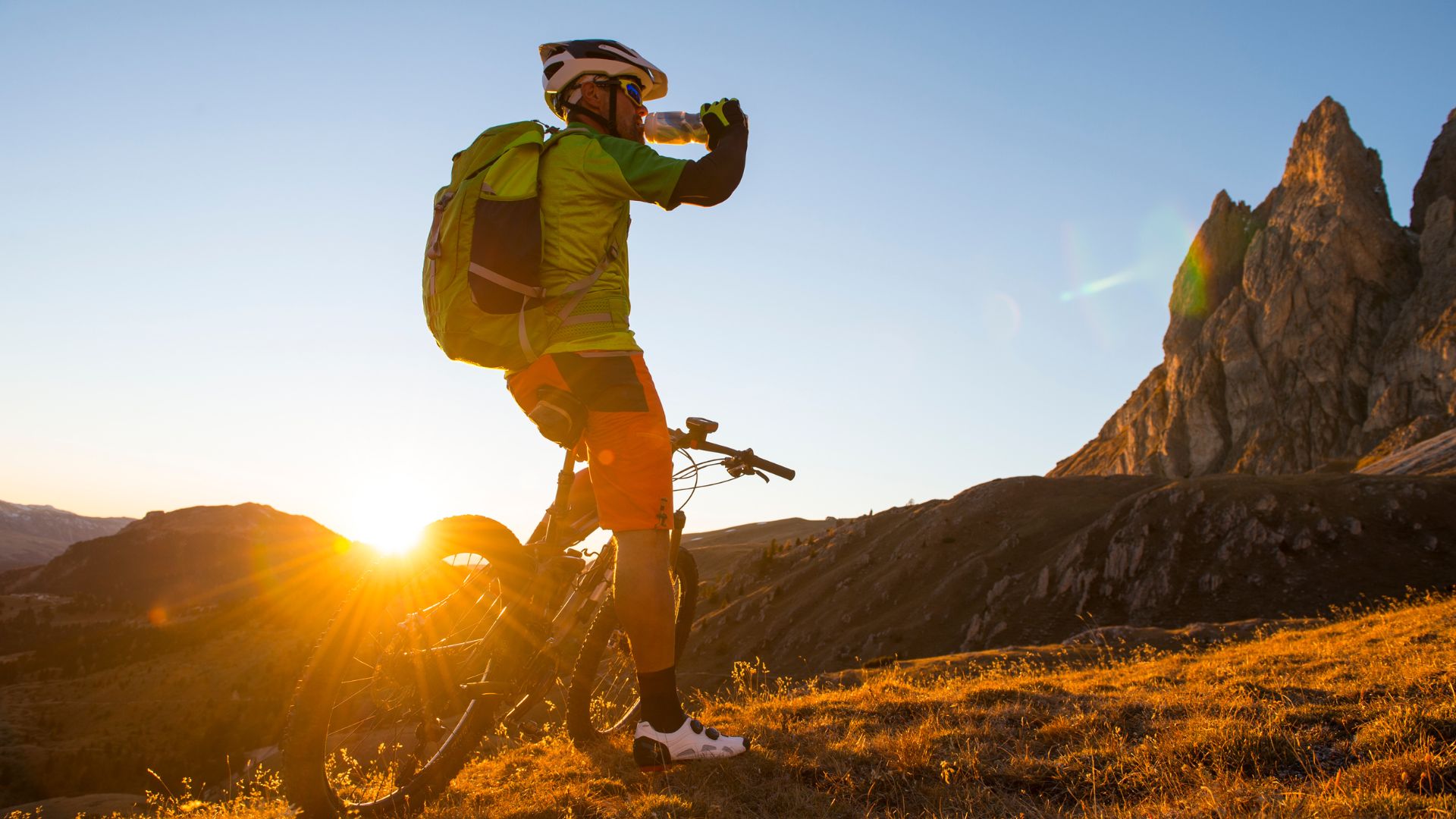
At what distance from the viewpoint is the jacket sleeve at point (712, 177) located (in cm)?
364

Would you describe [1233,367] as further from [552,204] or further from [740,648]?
[552,204]

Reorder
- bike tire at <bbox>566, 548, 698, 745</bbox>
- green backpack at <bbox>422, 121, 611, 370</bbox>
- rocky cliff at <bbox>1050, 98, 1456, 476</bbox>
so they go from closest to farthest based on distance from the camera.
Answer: green backpack at <bbox>422, 121, 611, 370</bbox>, bike tire at <bbox>566, 548, 698, 745</bbox>, rocky cliff at <bbox>1050, 98, 1456, 476</bbox>

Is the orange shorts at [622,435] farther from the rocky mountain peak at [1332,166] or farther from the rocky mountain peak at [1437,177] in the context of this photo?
the rocky mountain peak at [1437,177]

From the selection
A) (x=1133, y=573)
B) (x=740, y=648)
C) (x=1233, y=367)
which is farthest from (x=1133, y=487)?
(x=1233, y=367)

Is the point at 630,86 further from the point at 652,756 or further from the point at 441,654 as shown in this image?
the point at 652,756

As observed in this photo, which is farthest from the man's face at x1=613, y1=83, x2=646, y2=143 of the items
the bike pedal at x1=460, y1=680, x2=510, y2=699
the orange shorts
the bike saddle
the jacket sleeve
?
the bike pedal at x1=460, y1=680, x2=510, y2=699

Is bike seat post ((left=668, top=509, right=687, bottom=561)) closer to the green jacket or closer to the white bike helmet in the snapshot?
the green jacket

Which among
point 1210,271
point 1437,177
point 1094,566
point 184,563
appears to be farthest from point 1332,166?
point 184,563

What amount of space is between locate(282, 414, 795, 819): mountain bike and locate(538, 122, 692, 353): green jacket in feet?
1.65

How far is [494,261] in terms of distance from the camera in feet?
11.7

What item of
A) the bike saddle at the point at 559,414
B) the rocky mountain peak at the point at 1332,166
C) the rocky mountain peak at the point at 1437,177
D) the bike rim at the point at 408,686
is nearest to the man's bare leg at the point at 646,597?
the bike saddle at the point at 559,414

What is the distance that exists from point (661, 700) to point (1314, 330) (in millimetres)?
133861

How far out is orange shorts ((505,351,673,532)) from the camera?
3.74 metres

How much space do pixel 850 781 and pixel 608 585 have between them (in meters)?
1.90
